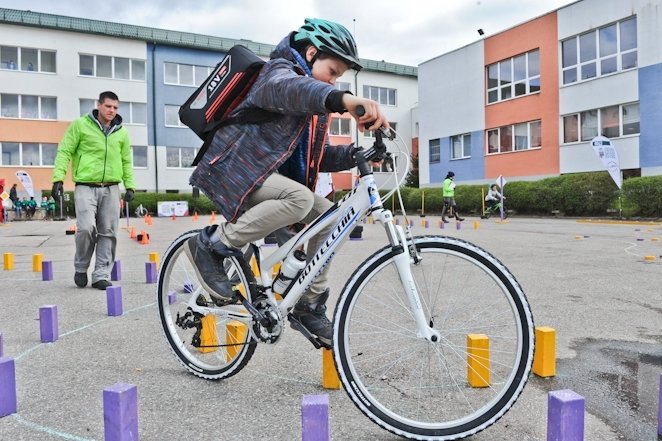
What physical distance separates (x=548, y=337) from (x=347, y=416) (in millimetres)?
1246

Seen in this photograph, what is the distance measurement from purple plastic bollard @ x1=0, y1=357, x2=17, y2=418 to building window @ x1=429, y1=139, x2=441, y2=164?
1362 inches

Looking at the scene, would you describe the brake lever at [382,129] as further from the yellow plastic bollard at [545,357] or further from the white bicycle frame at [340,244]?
the yellow plastic bollard at [545,357]

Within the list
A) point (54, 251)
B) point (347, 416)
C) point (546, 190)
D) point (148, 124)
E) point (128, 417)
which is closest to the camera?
point (128, 417)

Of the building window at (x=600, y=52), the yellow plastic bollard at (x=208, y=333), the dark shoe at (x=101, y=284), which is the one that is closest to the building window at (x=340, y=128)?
the building window at (x=600, y=52)

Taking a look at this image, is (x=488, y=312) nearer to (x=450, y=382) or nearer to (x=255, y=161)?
(x=450, y=382)

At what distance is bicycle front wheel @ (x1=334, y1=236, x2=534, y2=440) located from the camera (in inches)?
94.6

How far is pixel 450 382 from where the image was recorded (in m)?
3.12

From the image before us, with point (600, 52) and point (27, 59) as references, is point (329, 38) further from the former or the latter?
point (27, 59)

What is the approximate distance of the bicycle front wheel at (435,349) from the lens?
7.88ft

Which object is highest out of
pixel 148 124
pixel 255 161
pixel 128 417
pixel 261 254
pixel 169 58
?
pixel 169 58

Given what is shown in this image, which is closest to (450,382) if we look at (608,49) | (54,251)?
(54,251)

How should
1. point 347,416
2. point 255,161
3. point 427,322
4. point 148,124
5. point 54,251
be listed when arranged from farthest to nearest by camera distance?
point 148,124 < point 54,251 < point 255,161 < point 347,416 < point 427,322

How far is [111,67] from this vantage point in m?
38.9

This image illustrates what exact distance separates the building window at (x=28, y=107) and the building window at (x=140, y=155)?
17.3 ft
